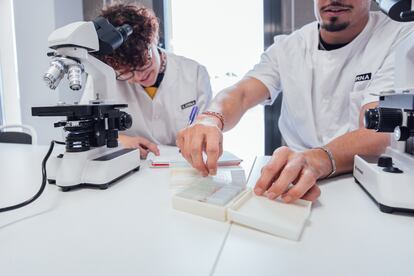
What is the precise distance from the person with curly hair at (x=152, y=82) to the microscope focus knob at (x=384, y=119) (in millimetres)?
926

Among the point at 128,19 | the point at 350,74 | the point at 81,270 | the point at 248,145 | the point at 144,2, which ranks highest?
the point at 144,2

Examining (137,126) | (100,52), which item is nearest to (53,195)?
(100,52)

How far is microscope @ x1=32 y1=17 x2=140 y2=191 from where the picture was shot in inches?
25.4

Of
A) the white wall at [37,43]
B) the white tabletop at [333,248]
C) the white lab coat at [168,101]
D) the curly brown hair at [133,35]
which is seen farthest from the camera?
the white wall at [37,43]

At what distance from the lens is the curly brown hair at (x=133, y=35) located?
3.80 ft

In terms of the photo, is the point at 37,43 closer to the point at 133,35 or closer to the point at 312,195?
the point at 133,35

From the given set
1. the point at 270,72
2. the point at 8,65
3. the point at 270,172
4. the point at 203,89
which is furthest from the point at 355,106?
the point at 8,65

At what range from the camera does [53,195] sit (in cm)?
62

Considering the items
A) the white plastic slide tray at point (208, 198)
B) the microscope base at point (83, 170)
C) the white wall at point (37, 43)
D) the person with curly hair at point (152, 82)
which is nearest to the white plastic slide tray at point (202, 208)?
the white plastic slide tray at point (208, 198)

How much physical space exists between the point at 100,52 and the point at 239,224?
24.9 inches

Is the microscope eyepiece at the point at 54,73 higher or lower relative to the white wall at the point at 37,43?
lower

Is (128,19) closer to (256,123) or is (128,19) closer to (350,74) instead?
(350,74)

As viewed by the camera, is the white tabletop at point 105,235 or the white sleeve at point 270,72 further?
the white sleeve at point 270,72

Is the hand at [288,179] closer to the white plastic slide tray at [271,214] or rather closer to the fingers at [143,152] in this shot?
the white plastic slide tray at [271,214]
